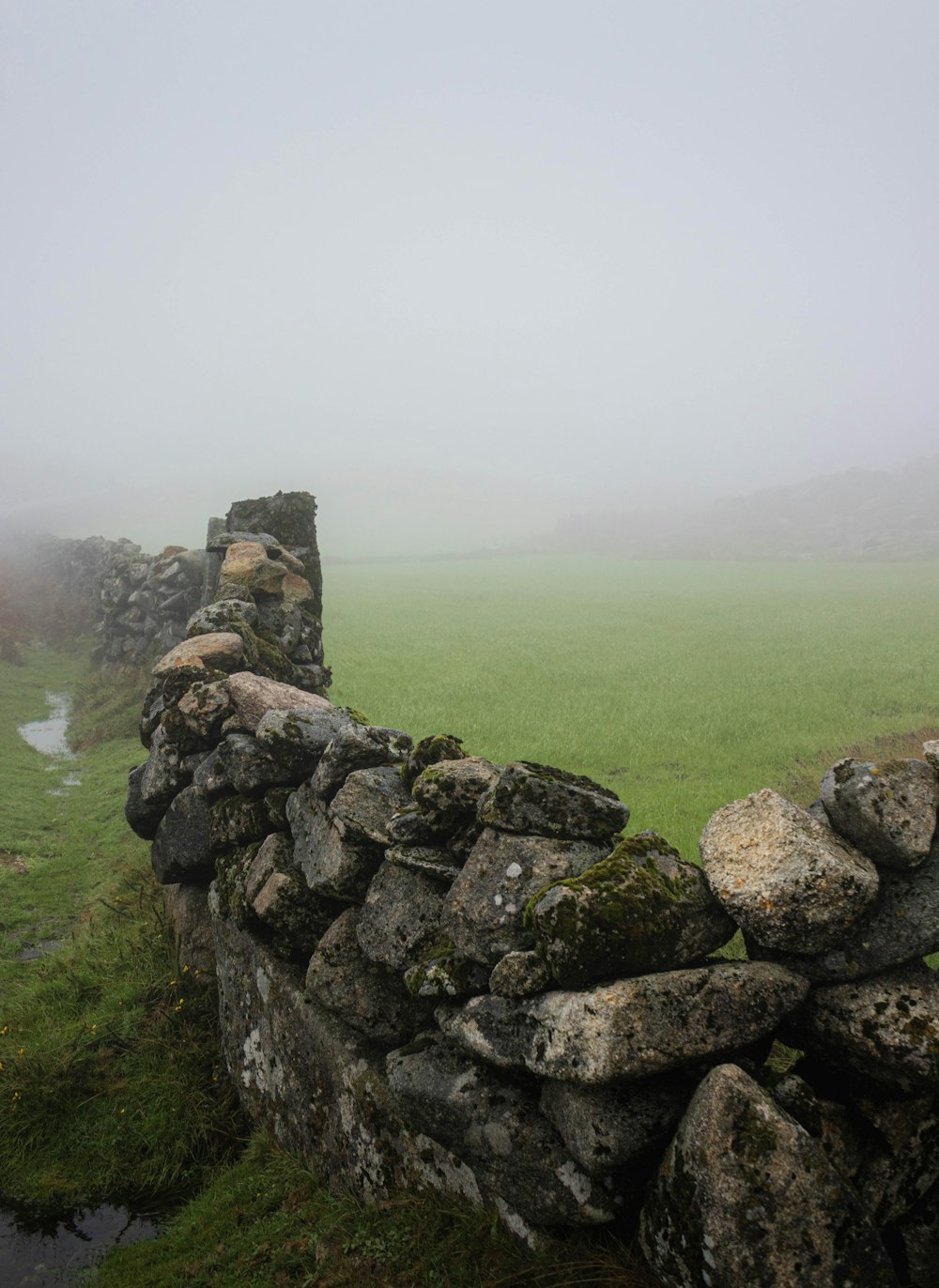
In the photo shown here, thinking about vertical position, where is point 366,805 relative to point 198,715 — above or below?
below

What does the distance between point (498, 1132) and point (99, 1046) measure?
5401mm

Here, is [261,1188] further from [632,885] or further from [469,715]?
[469,715]

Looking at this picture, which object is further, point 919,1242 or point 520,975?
point 520,975

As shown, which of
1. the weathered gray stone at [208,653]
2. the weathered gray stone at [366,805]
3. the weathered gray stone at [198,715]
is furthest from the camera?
the weathered gray stone at [208,653]

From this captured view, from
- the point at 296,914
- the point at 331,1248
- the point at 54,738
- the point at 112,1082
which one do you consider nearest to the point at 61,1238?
the point at 112,1082

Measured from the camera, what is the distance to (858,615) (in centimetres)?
4338

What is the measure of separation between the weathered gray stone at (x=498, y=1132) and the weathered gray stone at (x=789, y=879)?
1.73m

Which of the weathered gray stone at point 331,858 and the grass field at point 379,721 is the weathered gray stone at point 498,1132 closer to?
the grass field at point 379,721

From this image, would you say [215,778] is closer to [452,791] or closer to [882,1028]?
[452,791]

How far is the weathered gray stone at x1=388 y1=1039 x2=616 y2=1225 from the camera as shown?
14.1 feet

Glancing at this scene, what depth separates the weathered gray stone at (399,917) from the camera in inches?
227

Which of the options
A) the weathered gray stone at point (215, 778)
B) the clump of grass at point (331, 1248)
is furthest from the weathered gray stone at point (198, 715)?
the clump of grass at point (331, 1248)

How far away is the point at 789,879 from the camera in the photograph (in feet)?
13.8

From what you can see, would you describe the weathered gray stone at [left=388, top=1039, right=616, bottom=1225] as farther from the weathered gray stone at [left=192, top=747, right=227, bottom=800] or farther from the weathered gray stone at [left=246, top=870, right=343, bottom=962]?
the weathered gray stone at [left=192, top=747, right=227, bottom=800]
